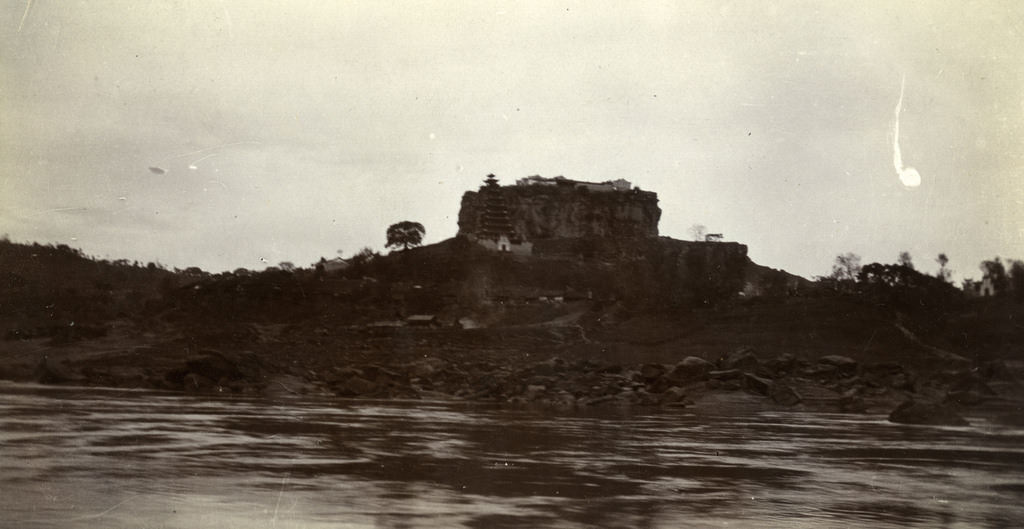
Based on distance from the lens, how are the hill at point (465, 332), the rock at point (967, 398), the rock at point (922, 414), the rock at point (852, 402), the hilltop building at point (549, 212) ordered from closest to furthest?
1. the rock at point (967, 398)
2. the rock at point (922, 414)
3. the hill at point (465, 332)
4. the hilltop building at point (549, 212)
5. the rock at point (852, 402)

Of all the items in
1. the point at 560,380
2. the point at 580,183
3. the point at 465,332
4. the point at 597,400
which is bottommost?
the point at 597,400

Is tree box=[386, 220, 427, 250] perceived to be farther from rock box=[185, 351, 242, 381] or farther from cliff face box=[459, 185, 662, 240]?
rock box=[185, 351, 242, 381]

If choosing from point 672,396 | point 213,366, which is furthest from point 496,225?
point 213,366

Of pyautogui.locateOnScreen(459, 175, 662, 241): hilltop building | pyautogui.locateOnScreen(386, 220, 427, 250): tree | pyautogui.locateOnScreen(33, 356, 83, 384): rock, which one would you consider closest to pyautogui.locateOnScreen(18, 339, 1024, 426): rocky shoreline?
pyautogui.locateOnScreen(33, 356, 83, 384): rock

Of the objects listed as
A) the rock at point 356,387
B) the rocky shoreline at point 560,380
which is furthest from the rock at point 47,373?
the rock at point 356,387

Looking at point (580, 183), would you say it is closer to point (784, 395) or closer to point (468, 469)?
point (784, 395)

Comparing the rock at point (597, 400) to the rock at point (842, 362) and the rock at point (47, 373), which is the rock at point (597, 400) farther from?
the rock at point (47, 373)
